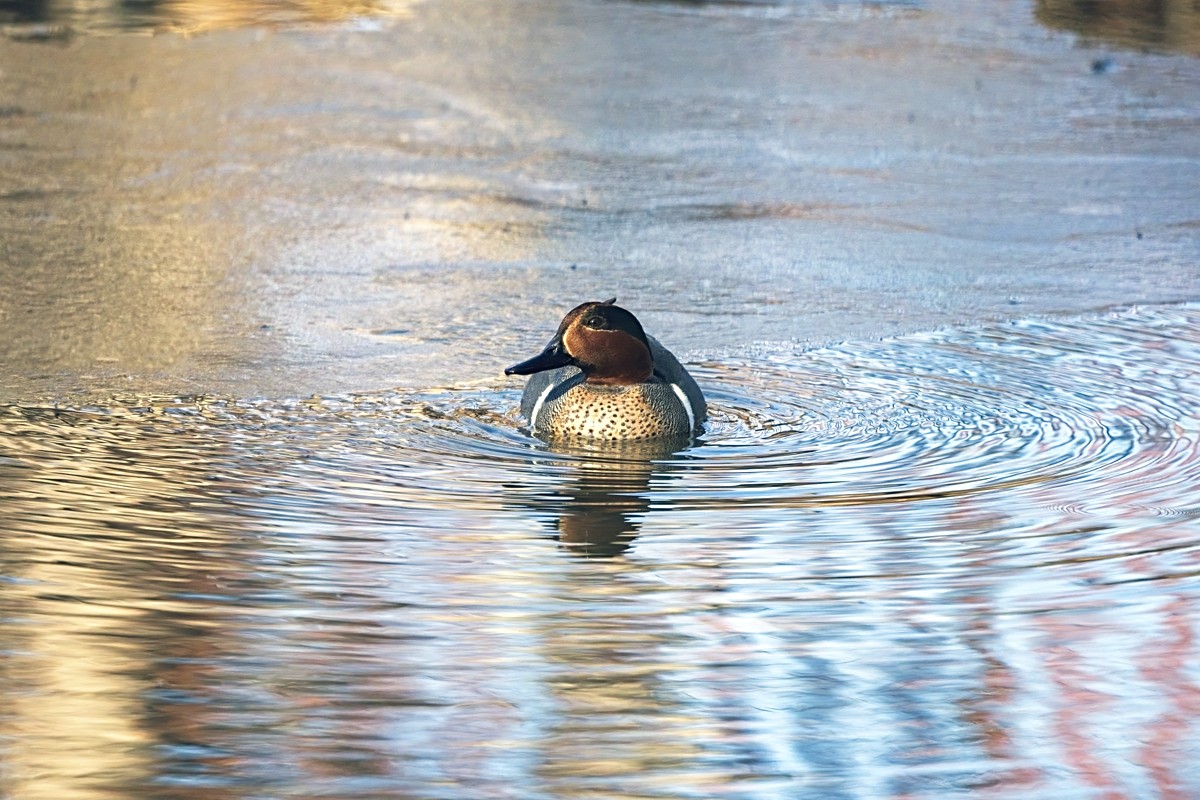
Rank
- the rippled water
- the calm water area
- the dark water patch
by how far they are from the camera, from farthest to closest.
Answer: the dark water patch → the calm water area → the rippled water

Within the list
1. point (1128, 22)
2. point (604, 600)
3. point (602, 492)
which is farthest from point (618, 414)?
point (1128, 22)

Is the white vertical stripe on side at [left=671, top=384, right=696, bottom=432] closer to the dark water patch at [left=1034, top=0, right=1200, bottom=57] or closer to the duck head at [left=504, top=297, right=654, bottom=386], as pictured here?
the duck head at [left=504, top=297, right=654, bottom=386]

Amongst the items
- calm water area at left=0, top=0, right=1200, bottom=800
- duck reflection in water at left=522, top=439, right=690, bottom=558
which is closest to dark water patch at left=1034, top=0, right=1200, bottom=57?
calm water area at left=0, top=0, right=1200, bottom=800

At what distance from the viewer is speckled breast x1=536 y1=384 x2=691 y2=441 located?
6695 millimetres

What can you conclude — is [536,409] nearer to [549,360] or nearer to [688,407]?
[549,360]

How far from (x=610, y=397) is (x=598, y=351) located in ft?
0.64

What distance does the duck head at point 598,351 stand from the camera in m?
6.79

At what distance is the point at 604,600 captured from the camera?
4.84 m

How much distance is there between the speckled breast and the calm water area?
0.43 feet

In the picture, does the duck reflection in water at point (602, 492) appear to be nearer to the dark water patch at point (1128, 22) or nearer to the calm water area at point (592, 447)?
the calm water area at point (592, 447)

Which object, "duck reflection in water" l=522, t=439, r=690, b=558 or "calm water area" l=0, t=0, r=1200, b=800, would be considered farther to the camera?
"duck reflection in water" l=522, t=439, r=690, b=558

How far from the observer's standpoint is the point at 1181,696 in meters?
4.21

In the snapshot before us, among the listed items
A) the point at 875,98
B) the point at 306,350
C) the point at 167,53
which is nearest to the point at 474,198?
the point at 306,350

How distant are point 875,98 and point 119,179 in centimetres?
532
